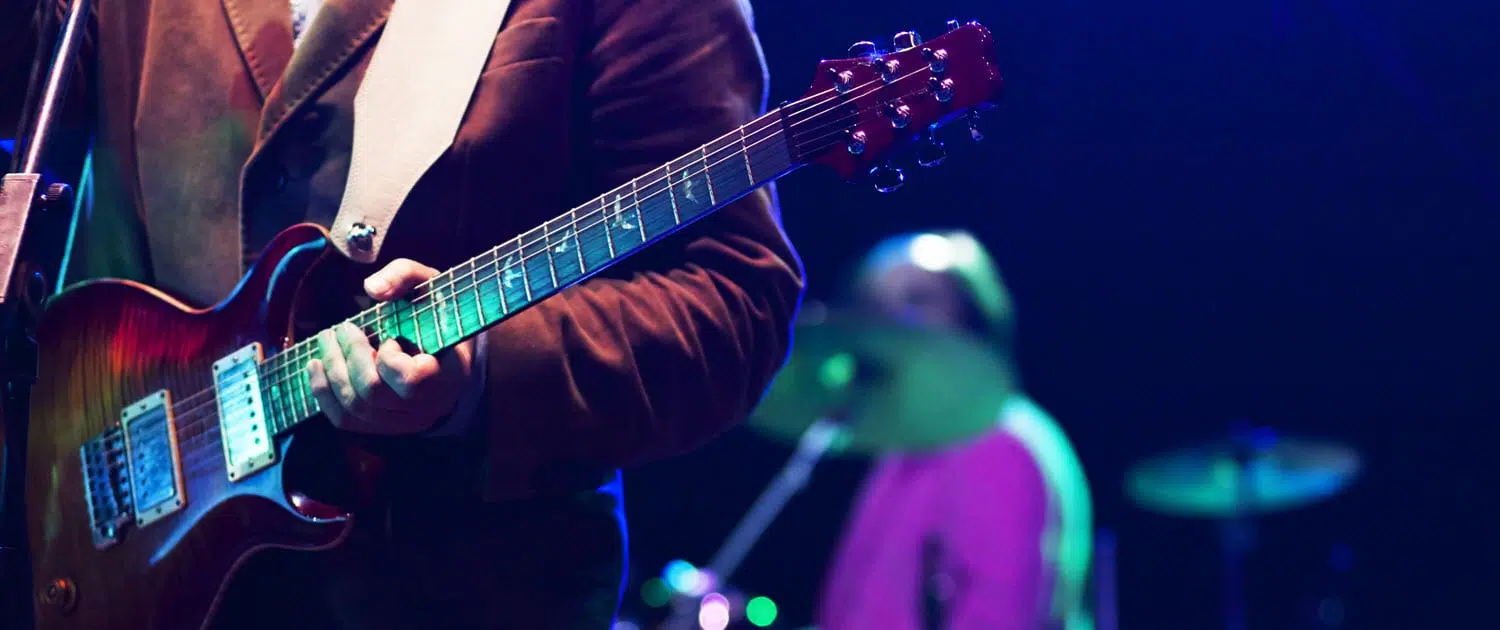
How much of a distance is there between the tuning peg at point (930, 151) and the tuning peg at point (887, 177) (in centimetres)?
3

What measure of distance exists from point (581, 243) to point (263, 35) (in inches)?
25.7

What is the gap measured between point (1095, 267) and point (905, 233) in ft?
2.48

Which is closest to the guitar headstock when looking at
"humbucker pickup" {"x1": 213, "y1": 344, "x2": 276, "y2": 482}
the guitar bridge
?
"humbucker pickup" {"x1": 213, "y1": 344, "x2": 276, "y2": 482}

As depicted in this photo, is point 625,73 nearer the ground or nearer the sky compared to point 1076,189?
nearer the sky

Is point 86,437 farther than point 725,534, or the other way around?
point 725,534

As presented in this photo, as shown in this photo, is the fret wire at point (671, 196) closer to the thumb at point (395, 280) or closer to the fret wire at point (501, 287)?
the fret wire at point (501, 287)

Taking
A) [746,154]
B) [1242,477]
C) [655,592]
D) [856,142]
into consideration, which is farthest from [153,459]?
[1242,477]

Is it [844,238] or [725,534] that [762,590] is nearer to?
[725,534]

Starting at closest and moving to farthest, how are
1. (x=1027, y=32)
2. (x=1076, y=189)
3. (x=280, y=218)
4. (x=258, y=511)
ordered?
(x=258, y=511)
(x=280, y=218)
(x=1027, y=32)
(x=1076, y=189)

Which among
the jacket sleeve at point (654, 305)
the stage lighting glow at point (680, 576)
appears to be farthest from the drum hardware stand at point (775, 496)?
the jacket sleeve at point (654, 305)

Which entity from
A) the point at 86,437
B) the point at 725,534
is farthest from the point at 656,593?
the point at 86,437

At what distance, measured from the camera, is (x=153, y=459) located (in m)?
1.67

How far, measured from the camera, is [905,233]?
176 inches

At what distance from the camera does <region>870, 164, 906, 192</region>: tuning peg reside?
143 centimetres
